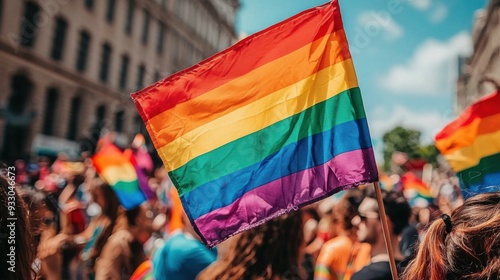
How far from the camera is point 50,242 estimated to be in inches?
138

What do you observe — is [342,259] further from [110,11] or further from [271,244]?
[110,11]

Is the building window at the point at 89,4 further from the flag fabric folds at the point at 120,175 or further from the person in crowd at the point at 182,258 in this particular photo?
the person in crowd at the point at 182,258

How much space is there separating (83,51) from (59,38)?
2257mm

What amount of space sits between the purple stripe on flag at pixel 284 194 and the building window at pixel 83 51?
26314mm

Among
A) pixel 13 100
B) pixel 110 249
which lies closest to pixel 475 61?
pixel 13 100

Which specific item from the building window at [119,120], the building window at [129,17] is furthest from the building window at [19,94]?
the building window at [129,17]

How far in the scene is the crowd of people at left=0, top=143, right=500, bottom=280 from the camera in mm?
1339

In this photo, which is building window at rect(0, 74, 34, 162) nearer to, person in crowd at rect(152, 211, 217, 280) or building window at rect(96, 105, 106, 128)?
building window at rect(96, 105, 106, 128)

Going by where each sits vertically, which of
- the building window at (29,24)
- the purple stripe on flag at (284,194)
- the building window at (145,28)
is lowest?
the purple stripe on flag at (284,194)

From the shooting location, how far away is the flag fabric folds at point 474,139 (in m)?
3.63

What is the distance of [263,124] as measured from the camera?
2.47 meters

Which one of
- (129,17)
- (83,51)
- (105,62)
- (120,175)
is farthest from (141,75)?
(120,175)

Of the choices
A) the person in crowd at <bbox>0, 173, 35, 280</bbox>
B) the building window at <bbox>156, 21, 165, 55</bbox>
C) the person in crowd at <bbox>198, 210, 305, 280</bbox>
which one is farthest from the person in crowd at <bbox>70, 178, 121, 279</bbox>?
the building window at <bbox>156, 21, 165, 55</bbox>

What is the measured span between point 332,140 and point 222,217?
66 centimetres
